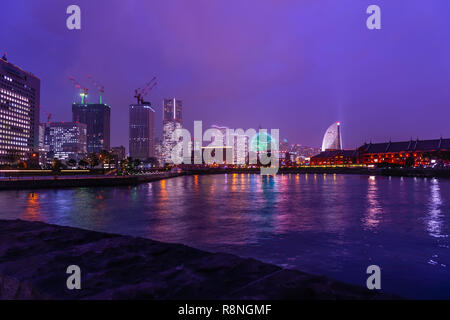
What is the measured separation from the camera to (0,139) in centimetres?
19388

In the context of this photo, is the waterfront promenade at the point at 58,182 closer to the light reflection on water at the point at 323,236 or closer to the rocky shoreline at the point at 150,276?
the light reflection on water at the point at 323,236

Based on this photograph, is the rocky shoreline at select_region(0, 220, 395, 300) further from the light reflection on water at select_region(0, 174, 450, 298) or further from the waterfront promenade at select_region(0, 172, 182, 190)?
the waterfront promenade at select_region(0, 172, 182, 190)

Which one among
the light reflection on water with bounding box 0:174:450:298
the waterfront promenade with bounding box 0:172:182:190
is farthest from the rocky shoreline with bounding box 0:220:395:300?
the waterfront promenade with bounding box 0:172:182:190

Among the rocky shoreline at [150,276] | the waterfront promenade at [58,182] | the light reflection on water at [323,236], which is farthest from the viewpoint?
the waterfront promenade at [58,182]

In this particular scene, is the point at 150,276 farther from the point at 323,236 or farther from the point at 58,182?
the point at 58,182

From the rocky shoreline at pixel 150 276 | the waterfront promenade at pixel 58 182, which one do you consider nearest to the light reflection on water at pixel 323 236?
the rocky shoreline at pixel 150 276

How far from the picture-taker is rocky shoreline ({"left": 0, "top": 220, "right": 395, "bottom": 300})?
3830mm

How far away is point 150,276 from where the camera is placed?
4.63 meters

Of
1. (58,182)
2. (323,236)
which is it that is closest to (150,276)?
(323,236)

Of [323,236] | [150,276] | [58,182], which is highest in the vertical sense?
[150,276]

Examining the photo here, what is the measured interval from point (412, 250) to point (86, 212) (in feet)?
88.2

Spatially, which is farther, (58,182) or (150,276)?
(58,182)

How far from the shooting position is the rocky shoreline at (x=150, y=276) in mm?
3830
